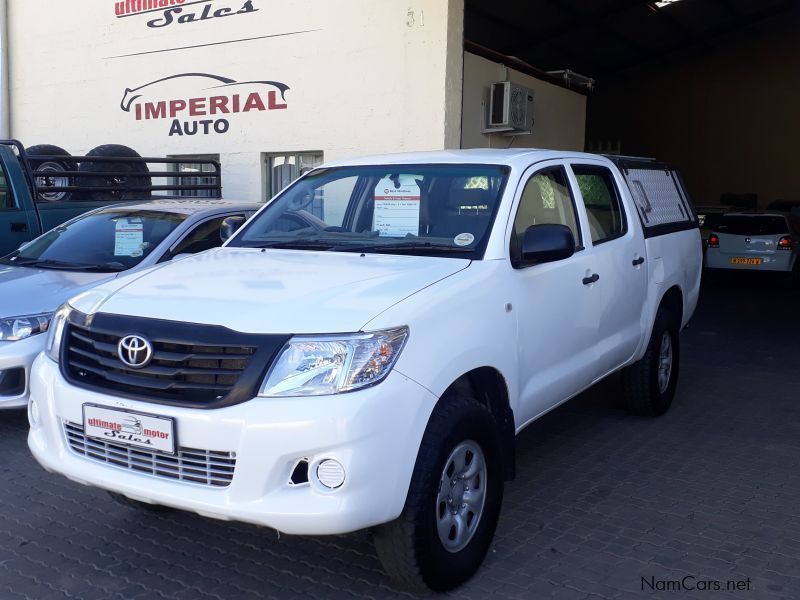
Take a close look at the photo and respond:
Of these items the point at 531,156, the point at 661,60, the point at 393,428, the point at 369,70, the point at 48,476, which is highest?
the point at 661,60

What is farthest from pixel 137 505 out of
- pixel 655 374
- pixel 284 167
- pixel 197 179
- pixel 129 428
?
pixel 197 179

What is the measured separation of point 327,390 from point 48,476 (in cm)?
268

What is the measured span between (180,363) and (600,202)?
10.4ft

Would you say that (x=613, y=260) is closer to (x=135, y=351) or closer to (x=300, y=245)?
(x=300, y=245)

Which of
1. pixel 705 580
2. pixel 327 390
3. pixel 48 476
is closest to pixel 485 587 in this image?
pixel 705 580

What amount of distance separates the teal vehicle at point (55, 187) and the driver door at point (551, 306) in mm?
5290

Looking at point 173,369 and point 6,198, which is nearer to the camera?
point 173,369

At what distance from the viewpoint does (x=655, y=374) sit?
5965mm

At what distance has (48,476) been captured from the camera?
4844 millimetres

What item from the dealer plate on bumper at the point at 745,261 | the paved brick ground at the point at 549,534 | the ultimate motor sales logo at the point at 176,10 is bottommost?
the paved brick ground at the point at 549,534

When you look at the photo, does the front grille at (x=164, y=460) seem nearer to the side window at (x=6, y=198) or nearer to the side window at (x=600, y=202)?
the side window at (x=600, y=202)

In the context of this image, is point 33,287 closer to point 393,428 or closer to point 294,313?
point 294,313

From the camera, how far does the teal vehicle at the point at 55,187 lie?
772 cm

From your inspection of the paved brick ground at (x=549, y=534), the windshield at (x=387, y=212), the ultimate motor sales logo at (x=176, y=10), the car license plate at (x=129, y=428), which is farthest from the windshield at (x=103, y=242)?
the ultimate motor sales logo at (x=176, y=10)
